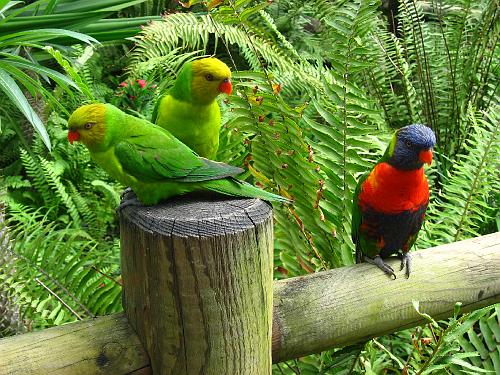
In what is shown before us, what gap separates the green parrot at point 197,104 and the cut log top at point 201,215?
0.26 meters

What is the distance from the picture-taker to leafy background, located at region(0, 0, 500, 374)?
143cm

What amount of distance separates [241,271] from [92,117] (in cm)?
37

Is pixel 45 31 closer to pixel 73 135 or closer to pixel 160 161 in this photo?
pixel 73 135

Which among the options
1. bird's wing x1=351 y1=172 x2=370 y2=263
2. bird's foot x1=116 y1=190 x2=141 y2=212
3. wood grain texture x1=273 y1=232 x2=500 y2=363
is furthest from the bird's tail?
bird's wing x1=351 y1=172 x2=370 y2=263

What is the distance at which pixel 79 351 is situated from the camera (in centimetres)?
82

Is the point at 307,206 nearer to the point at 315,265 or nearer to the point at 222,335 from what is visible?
the point at 315,265

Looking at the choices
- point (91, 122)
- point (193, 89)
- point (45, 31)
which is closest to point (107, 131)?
point (91, 122)

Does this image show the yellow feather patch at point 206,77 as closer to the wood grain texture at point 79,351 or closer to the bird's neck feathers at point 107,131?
the bird's neck feathers at point 107,131

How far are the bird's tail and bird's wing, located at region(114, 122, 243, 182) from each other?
0.01 metres

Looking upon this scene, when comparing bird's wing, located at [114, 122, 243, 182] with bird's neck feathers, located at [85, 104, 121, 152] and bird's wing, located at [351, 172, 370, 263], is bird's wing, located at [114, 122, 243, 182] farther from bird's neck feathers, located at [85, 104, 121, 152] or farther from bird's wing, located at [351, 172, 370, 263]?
bird's wing, located at [351, 172, 370, 263]

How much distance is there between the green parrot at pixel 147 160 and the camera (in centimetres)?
86

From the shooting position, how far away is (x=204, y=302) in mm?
769

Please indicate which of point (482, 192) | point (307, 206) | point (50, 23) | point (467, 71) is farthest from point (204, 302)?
point (467, 71)

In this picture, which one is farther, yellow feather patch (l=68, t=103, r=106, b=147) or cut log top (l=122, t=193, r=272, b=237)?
yellow feather patch (l=68, t=103, r=106, b=147)
